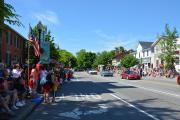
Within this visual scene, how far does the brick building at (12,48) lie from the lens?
40.6m

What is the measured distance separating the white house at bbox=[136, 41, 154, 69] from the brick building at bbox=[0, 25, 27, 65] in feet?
153

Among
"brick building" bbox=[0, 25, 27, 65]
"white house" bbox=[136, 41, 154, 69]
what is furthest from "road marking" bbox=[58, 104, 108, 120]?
"white house" bbox=[136, 41, 154, 69]

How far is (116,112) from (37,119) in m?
2.94

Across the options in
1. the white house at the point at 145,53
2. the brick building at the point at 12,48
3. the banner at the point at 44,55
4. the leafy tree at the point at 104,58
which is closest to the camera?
the banner at the point at 44,55

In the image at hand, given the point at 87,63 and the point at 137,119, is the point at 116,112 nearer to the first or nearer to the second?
the point at 137,119

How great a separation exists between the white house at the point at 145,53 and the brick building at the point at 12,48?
46.8 meters

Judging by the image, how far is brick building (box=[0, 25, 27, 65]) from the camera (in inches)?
1599

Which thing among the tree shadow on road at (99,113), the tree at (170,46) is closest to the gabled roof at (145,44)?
the tree at (170,46)

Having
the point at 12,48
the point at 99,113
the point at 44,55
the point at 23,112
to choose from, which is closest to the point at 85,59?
the point at 12,48

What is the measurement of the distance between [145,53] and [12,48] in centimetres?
6149

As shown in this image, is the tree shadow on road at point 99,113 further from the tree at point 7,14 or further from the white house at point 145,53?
the white house at point 145,53

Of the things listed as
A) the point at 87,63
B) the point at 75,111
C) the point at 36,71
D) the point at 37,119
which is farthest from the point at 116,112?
the point at 87,63

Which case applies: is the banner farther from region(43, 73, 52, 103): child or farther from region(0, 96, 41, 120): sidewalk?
region(0, 96, 41, 120): sidewalk

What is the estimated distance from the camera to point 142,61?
106m
